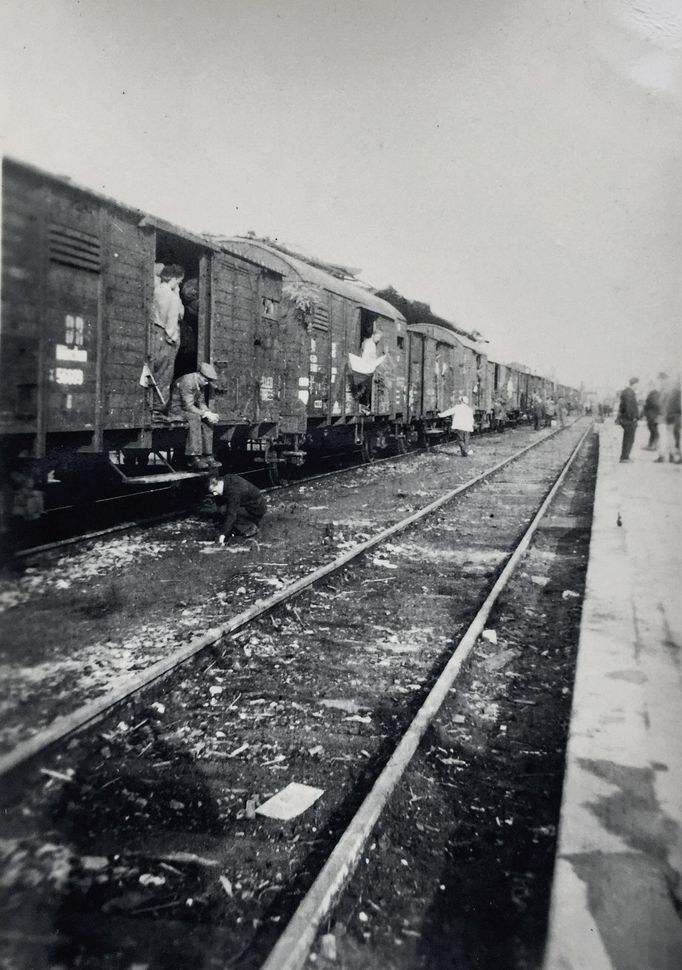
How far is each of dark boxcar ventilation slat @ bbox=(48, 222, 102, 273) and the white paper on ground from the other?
5095 mm

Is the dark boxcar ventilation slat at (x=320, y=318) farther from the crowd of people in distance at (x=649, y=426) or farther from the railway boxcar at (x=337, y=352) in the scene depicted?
the crowd of people in distance at (x=649, y=426)

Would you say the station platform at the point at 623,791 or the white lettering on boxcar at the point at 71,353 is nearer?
the station platform at the point at 623,791

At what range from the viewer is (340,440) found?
1490 centimetres

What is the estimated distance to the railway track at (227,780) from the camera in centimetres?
214

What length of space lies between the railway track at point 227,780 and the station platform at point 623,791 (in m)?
0.76

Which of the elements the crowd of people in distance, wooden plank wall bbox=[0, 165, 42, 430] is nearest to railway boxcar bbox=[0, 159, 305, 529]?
wooden plank wall bbox=[0, 165, 42, 430]

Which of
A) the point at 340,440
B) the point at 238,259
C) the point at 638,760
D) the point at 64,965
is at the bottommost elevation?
the point at 64,965

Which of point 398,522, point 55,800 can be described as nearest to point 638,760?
point 55,800

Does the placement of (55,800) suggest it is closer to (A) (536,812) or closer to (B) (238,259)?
(A) (536,812)

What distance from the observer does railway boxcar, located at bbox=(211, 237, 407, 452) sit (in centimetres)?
1130

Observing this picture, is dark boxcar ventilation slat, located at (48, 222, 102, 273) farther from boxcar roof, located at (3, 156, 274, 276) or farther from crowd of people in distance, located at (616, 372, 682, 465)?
crowd of people in distance, located at (616, 372, 682, 465)

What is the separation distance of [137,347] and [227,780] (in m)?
5.31

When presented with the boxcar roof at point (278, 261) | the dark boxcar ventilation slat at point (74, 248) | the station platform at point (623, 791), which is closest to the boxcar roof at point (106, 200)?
the dark boxcar ventilation slat at point (74, 248)

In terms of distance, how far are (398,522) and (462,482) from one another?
16.8 ft
